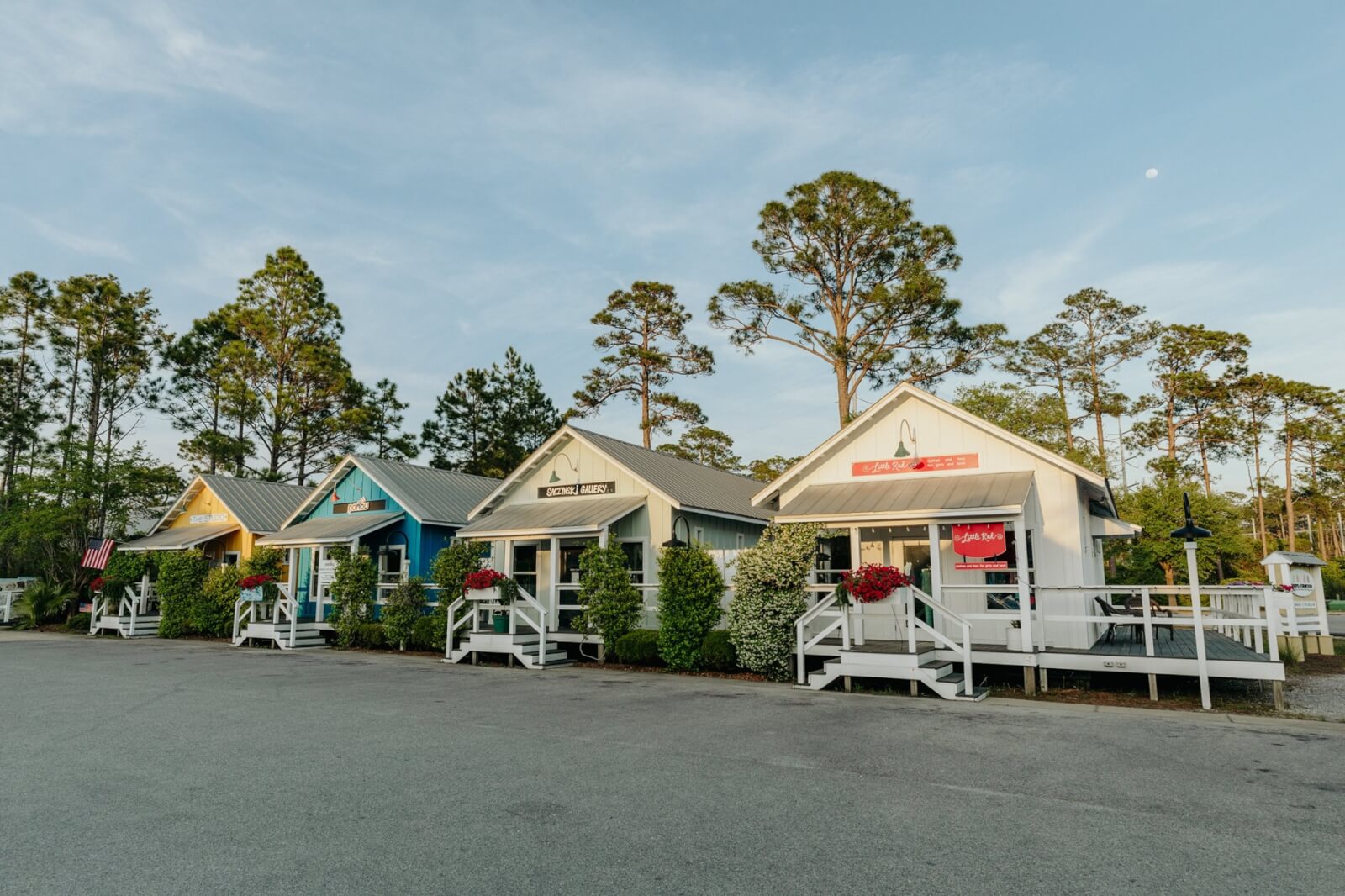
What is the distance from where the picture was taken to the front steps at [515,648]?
53.6 feet

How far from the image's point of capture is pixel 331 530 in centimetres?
2288

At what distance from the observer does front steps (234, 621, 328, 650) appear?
21.2m

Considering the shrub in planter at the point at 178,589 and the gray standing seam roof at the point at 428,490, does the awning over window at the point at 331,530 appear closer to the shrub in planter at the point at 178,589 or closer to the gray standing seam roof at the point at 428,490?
the gray standing seam roof at the point at 428,490

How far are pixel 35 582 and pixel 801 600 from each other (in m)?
31.3

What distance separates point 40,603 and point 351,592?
57.7 feet

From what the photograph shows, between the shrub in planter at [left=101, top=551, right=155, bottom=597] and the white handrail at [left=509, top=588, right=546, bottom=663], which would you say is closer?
the white handrail at [left=509, top=588, right=546, bottom=663]

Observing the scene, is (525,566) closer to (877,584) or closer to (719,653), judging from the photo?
(719,653)

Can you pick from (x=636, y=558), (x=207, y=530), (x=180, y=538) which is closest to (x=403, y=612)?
(x=636, y=558)

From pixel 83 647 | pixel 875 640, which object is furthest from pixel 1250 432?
pixel 83 647

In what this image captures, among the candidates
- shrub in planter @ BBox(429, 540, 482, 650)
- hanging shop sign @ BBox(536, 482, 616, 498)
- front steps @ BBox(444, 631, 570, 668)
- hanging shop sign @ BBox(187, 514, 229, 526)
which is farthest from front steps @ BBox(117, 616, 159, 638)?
hanging shop sign @ BBox(536, 482, 616, 498)

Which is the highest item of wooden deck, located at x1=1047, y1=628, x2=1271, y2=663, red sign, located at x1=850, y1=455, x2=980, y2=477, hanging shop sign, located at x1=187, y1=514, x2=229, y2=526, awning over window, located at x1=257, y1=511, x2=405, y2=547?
red sign, located at x1=850, y1=455, x2=980, y2=477

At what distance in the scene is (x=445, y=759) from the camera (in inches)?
293

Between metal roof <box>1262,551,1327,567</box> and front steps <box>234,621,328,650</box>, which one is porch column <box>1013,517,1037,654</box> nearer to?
metal roof <box>1262,551,1327,567</box>

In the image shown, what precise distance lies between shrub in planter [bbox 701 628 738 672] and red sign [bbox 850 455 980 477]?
423cm
